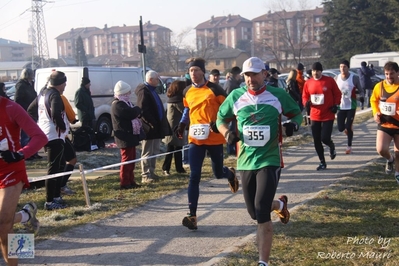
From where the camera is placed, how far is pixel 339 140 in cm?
1567

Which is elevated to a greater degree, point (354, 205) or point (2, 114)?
point (2, 114)

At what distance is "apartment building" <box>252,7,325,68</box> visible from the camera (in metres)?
75.2

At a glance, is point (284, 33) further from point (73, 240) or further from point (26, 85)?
point (73, 240)

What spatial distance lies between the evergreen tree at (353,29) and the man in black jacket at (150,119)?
4473cm

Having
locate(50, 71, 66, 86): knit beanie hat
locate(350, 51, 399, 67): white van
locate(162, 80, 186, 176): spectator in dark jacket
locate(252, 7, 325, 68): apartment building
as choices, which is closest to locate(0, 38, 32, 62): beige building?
locate(252, 7, 325, 68): apartment building

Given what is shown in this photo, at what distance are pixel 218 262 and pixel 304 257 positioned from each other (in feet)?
2.79

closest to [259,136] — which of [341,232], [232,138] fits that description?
[232,138]

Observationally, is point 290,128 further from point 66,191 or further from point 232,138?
point 66,191

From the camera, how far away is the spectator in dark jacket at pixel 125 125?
9.45m

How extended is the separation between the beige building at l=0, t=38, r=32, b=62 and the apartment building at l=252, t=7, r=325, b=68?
80248 millimetres

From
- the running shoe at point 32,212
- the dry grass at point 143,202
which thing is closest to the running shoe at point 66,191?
the dry grass at point 143,202

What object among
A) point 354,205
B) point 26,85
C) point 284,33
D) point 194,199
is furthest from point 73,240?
point 284,33

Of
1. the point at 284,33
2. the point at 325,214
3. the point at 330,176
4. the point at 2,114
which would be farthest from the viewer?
the point at 284,33

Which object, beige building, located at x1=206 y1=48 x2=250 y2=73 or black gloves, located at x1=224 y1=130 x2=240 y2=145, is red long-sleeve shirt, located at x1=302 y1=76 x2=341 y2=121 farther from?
beige building, located at x1=206 y1=48 x2=250 y2=73
